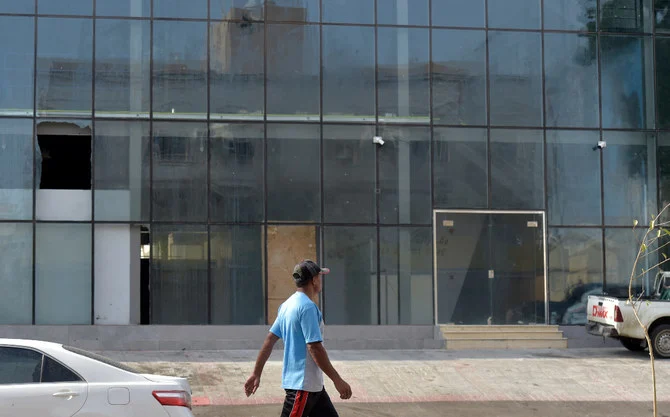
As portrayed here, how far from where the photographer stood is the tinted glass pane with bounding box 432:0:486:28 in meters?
19.4

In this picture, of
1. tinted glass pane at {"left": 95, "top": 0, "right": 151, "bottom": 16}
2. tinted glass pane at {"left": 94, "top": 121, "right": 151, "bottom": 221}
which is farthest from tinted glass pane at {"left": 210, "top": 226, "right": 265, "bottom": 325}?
tinted glass pane at {"left": 95, "top": 0, "right": 151, "bottom": 16}

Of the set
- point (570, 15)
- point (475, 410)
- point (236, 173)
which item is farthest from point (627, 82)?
point (475, 410)

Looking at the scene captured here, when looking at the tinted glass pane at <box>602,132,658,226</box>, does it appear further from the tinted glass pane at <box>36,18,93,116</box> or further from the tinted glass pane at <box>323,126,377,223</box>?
the tinted glass pane at <box>36,18,93,116</box>

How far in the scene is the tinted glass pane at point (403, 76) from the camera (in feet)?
62.2

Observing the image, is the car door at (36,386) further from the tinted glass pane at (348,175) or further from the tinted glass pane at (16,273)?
the tinted glass pane at (348,175)

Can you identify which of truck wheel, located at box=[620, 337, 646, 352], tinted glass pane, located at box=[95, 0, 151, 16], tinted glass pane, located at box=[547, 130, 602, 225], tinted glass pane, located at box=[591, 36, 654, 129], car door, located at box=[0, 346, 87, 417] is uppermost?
tinted glass pane, located at box=[95, 0, 151, 16]

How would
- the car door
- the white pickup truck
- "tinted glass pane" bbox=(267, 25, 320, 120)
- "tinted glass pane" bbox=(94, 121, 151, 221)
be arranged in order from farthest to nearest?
"tinted glass pane" bbox=(267, 25, 320, 120)
"tinted glass pane" bbox=(94, 121, 151, 221)
the white pickup truck
the car door

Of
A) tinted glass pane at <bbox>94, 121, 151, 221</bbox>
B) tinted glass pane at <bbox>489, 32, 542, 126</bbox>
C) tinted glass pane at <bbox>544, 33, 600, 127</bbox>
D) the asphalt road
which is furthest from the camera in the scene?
tinted glass pane at <bbox>544, 33, 600, 127</bbox>

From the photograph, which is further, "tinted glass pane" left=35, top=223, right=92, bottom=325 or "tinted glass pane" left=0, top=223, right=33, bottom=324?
"tinted glass pane" left=35, top=223, right=92, bottom=325

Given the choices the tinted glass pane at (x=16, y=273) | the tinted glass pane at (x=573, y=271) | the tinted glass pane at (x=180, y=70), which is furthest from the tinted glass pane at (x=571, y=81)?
the tinted glass pane at (x=16, y=273)

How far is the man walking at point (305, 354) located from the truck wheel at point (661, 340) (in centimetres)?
1163

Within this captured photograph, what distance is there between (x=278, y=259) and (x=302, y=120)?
9.81 ft

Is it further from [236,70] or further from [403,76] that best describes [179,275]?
[403,76]

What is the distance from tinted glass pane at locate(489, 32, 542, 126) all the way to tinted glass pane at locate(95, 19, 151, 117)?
7518mm
